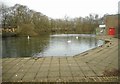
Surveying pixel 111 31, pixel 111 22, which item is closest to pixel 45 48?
pixel 111 31

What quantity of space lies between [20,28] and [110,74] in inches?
1837

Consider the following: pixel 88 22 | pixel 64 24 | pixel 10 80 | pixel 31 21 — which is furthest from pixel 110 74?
pixel 64 24

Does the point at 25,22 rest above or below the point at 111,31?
above

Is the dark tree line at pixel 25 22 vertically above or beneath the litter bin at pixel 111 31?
above

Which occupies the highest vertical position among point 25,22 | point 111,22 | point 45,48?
point 25,22

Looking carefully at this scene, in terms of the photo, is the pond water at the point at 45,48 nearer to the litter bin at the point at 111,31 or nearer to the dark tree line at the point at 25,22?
the litter bin at the point at 111,31

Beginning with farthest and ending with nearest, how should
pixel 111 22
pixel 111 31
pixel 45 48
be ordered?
pixel 111 31 < pixel 111 22 < pixel 45 48

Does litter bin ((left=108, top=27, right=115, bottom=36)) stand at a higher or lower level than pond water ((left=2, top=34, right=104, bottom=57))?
higher

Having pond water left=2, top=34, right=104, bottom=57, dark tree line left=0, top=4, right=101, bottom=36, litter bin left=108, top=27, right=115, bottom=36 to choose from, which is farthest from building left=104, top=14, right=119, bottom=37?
dark tree line left=0, top=4, right=101, bottom=36

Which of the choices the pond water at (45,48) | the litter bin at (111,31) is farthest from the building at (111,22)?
the pond water at (45,48)

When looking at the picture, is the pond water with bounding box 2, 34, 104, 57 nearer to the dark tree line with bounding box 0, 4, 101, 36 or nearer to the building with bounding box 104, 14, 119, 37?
the building with bounding box 104, 14, 119, 37

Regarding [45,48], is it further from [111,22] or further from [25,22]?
[25,22]

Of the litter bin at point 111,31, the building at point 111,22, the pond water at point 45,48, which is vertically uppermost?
the building at point 111,22

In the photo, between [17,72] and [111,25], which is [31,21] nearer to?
[111,25]
